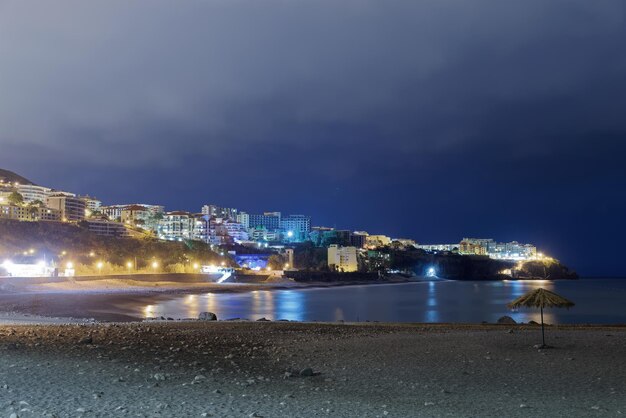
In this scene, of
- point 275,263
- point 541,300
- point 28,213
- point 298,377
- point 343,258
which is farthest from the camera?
point 343,258

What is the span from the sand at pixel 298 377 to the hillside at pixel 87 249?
79.3 metres

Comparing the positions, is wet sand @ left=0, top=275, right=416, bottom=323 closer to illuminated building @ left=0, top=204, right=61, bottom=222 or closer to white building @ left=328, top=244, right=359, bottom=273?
illuminated building @ left=0, top=204, right=61, bottom=222

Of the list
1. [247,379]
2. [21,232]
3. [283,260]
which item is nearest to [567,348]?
[247,379]

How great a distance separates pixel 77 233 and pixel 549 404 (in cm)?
11585

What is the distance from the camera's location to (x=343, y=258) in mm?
175125

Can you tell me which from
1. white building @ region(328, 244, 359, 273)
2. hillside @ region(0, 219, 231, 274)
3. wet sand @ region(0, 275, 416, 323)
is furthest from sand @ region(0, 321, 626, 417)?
white building @ region(328, 244, 359, 273)

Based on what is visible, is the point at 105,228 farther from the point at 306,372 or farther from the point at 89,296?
the point at 306,372

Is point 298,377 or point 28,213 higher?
point 28,213

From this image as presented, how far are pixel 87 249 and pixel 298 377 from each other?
102 metres

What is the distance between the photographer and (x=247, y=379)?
957 centimetres

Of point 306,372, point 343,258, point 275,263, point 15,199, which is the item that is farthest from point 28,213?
point 306,372

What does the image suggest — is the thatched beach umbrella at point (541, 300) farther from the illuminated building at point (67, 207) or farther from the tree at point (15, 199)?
the illuminated building at point (67, 207)

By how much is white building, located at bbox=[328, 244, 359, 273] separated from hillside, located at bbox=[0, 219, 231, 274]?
57.1m

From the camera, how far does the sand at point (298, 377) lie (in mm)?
7594
